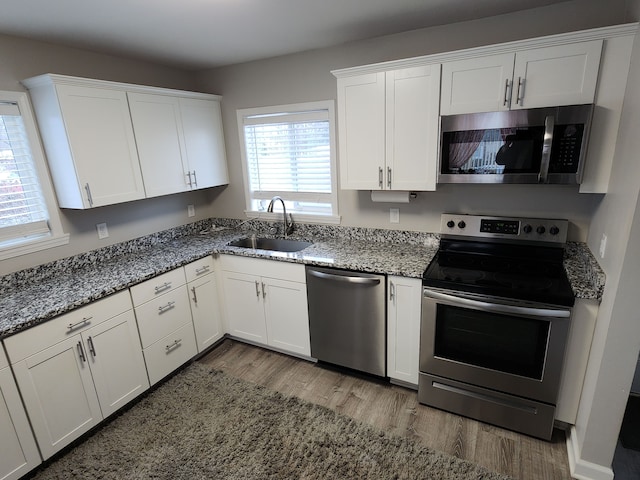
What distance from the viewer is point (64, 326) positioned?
1946 millimetres

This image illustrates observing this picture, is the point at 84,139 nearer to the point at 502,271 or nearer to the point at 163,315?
the point at 163,315

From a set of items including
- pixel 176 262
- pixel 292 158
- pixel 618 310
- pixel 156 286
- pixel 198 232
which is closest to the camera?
pixel 618 310

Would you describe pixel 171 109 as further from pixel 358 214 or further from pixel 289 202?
pixel 358 214

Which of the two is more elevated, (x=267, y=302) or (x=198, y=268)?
(x=198, y=268)

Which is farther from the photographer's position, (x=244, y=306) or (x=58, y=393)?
(x=244, y=306)

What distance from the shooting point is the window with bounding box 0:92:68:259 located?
2.19 m

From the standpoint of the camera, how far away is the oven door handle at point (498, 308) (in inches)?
70.3

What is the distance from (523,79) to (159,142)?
2.67 metres

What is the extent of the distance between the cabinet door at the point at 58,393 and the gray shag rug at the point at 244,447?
0.51 ft

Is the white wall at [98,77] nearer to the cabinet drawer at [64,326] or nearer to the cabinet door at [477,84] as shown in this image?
the cabinet drawer at [64,326]

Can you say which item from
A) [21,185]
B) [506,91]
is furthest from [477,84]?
[21,185]

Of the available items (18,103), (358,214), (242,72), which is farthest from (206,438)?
(242,72)

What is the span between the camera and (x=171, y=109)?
2891 mm

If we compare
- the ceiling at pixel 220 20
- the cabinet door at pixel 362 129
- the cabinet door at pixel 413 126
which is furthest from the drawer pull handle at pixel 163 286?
the cabinet door at pixel 413 126
